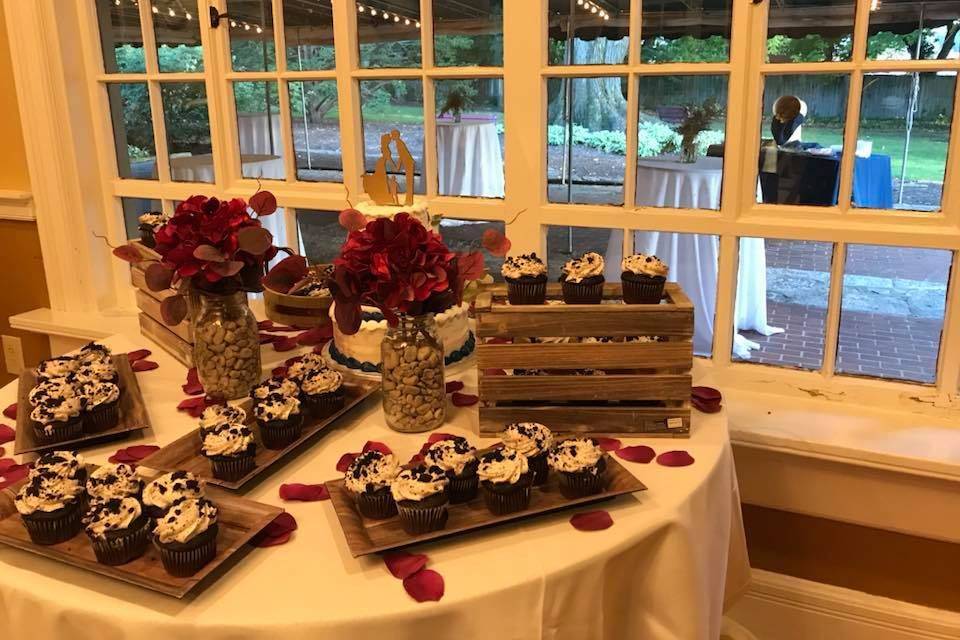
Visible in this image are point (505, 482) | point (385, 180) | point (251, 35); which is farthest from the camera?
point (251, 35)

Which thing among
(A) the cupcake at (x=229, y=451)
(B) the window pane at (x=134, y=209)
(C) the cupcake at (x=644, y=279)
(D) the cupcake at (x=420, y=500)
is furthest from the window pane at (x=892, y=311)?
(B) the window pane at (x=134, y=209)

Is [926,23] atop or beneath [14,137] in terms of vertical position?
atop

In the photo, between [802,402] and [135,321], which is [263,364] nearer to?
[135,321]

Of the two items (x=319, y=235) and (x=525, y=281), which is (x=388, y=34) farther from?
(x=525, y=281)

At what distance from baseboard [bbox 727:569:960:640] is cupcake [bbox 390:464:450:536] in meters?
1.14

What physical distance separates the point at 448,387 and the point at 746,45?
3.08 ft

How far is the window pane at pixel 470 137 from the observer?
6.48 ft

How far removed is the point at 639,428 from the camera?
132cm

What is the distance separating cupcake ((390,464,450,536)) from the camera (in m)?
1.02

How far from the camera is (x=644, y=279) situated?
4.38ft

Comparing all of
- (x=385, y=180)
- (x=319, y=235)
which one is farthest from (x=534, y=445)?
(x=319, y=235)

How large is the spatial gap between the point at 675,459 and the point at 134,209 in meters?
1.93

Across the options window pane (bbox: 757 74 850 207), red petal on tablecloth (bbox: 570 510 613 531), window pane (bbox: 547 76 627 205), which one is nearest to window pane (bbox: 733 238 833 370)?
window pane (bbox: 757 74 850 207)

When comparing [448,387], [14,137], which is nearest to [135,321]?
[14,137]
